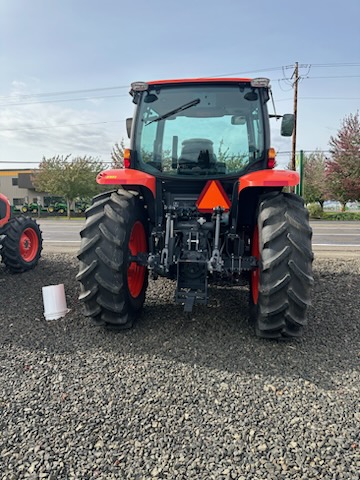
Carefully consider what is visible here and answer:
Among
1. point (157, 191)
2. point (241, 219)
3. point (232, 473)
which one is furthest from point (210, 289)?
point (232, 473)

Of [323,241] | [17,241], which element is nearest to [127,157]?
[17,241]

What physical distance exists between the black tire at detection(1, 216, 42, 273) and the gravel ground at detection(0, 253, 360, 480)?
6.74ft

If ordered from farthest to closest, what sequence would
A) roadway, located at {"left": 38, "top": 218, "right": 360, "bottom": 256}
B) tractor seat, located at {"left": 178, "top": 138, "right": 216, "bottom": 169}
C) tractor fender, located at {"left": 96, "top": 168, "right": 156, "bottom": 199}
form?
roadway, located at {"left": 38, "top": 218, "right": 360, "bottom": 256} < tractor seat, located at {"left": 178, "top": 138, "right": 216, "bottom": 169} < tractor fender, located at {"left": 96, "top": 168, "right": 156, "bottom": 199}

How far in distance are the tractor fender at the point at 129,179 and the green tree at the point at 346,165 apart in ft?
72.1

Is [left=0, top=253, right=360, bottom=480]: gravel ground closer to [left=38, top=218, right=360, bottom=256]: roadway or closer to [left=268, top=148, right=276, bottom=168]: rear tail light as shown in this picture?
[left=268, top=148, right=276, bottom=168]: rear tail light

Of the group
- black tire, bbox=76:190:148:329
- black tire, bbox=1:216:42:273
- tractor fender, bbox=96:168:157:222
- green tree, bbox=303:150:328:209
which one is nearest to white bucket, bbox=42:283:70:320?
black tire, bbox=76:190:148:329

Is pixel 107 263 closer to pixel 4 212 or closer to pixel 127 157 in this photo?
pixel 127 157

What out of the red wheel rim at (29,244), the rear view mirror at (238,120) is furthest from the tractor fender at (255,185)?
the red wheel rim at (29,244)

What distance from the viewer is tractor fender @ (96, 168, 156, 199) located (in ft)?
11.8

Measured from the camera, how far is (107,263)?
133 inches

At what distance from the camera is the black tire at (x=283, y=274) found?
3.15 m

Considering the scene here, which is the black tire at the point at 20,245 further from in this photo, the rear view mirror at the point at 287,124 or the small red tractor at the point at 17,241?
the rear view mirror at the point at 287,124

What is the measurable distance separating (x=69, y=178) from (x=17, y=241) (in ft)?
85.1

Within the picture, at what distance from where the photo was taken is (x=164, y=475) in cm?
186
